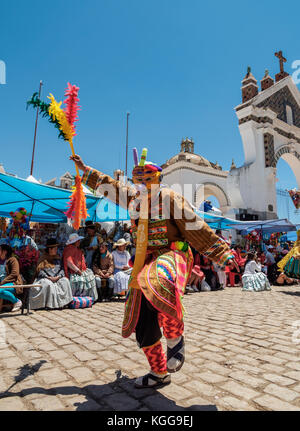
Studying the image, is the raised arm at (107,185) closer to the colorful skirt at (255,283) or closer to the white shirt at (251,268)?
the colorful skirt at (255,283)

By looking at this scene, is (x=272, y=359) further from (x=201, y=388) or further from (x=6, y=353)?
(x=6, y=353)

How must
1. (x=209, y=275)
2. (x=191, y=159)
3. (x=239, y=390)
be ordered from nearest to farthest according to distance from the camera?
(x=239, y=390) < (x=209, y=275) < (x=191, y=159)

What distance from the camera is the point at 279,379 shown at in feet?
8.05

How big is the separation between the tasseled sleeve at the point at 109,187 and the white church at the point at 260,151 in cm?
1661

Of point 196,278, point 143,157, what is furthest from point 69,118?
Result: point 196,278

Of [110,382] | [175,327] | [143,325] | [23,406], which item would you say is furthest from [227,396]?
[23,406]

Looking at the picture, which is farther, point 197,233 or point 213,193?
point 213,193

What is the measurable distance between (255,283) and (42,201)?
6.95 meters

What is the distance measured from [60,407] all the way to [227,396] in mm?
A: 1215

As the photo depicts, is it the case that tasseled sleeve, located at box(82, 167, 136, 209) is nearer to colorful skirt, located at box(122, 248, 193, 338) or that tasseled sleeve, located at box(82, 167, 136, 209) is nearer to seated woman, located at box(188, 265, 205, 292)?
colorful skirt, located at box(122, 248, 193, 338)

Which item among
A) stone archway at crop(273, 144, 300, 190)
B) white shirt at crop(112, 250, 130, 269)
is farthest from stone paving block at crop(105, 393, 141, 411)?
stone archway at crop(273, 144, 300, 190)

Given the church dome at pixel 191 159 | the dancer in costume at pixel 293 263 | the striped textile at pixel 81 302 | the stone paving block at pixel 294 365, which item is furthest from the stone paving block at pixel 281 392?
the church dome at pixel 191 159

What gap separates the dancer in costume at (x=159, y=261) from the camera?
217cm

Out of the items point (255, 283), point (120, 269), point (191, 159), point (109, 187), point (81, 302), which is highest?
point (191, 159)
